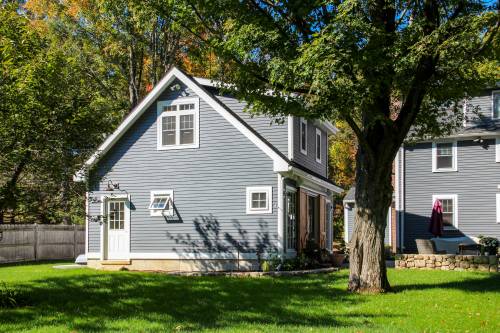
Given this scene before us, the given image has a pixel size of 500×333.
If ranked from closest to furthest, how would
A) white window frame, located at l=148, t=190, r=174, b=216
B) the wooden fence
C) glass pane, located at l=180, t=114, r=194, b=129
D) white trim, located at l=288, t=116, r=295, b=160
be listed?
white trim, located at l=288, t=116, r=295, b=160
white window frame, located at l=148, t=190, r=174, b=216
glass pane, located at l=180, t=114, r=194, b=129
the wooden fence

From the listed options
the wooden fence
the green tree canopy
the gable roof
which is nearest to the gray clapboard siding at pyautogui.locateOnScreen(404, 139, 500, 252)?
the gable roof

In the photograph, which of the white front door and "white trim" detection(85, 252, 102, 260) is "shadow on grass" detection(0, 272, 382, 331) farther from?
"white trim" detection(85, 252, 102, 260)

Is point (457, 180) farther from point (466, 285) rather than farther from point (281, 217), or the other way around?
point (466, 285)

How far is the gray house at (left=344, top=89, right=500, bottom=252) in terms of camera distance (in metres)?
26.1

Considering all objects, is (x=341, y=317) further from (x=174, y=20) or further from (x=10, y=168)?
(x=174, y=20)

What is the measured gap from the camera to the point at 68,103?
40.0 ft

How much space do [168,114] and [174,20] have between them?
7174 millimetres

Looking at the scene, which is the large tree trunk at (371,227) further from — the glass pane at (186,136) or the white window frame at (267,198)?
the glass pane at (186,136)

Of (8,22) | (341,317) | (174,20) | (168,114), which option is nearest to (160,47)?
(168,114)

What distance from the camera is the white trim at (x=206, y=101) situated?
63.0ft

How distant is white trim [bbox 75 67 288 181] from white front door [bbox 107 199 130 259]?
6.84 feet

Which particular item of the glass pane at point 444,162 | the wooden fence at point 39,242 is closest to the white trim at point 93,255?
the wooden fence at point 39,242

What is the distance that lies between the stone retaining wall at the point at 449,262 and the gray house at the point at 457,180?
6342mm

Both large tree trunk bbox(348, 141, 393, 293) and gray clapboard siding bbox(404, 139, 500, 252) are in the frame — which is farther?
gray clapboard siding bbox(404, 139, 500, 252)
